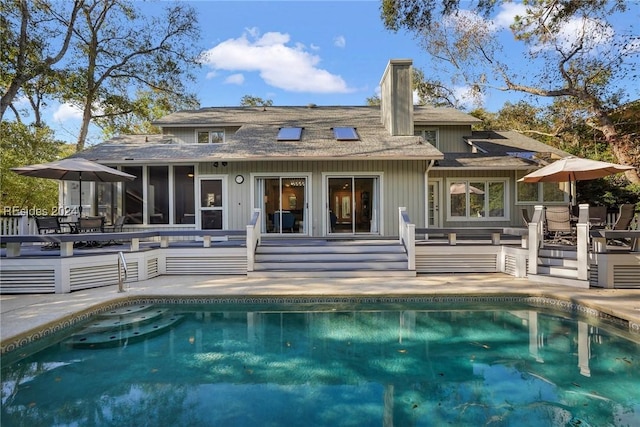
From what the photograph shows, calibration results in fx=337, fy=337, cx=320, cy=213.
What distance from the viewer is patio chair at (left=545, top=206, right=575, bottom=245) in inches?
307

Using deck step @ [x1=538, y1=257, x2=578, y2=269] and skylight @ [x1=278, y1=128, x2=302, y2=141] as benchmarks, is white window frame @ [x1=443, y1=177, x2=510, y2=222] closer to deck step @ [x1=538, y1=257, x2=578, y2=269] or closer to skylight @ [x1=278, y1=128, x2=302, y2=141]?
deck step @ [x1=538, y1=257, x2=578, y2=269]

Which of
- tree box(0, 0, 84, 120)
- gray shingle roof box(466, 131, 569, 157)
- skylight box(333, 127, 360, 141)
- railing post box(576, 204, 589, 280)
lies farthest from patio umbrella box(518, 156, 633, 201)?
tree box(0, 0, 84, 120)

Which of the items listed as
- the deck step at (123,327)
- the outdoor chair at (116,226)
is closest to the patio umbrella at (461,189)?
the deck step at (123,327)

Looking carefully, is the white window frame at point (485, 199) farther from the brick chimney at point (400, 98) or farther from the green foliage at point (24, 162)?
the green foliage at point (24, 162)

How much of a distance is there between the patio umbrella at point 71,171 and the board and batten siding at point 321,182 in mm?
2605

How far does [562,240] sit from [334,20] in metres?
12.9

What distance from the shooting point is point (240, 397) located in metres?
3.51

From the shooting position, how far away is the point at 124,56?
19.1 m

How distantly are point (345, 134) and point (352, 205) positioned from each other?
2.65 metres

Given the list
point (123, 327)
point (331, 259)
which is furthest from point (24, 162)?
point (331, 259)

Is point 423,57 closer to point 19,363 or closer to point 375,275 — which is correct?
point 375,275

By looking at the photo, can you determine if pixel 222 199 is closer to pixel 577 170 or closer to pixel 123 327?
pixel 123 327

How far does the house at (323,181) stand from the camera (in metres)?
10.3

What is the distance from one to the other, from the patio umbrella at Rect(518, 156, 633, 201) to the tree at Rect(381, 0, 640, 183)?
4637mm
